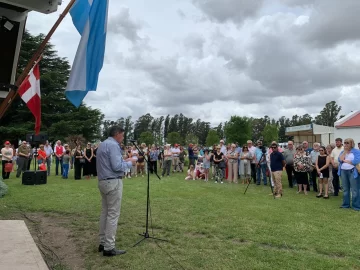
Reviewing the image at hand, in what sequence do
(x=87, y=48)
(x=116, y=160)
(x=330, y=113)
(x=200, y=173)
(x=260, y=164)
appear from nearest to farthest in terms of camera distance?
(x=87, y=48), (x=116, y=160), (x=260, y=164), (x=200, y=173), (x=330, y=113)

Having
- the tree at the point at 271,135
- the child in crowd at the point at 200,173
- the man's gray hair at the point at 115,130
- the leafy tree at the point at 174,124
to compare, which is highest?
the leafy tree at the point at 174,124

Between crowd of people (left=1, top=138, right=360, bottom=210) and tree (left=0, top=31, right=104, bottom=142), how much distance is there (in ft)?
86.7

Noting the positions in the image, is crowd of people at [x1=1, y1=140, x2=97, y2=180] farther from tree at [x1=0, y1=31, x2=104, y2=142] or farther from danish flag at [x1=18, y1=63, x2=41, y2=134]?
tree at [x1=0, y1=31, x2=104, y2=142]

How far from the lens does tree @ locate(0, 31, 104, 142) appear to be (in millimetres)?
40094

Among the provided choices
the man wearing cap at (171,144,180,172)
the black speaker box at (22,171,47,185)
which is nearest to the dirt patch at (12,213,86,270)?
the black speaker box at (22,171,47,185)

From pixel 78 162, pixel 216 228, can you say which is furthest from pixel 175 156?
pixel 216 228

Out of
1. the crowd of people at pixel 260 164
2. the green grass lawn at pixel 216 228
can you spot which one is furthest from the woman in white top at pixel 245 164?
the green grass lawn at pixel 216 228

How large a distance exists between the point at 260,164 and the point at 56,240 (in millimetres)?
9905

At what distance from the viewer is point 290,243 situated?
17.7 feet

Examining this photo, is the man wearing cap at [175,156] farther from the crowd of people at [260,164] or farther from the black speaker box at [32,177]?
the black speaker box at [32,177]

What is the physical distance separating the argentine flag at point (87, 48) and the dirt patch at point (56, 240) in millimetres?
2355

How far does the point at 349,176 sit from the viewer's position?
880 centimetres

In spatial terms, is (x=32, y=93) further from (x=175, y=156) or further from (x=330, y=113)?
(x=330, y=113)

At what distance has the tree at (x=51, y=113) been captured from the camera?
4009 cm
